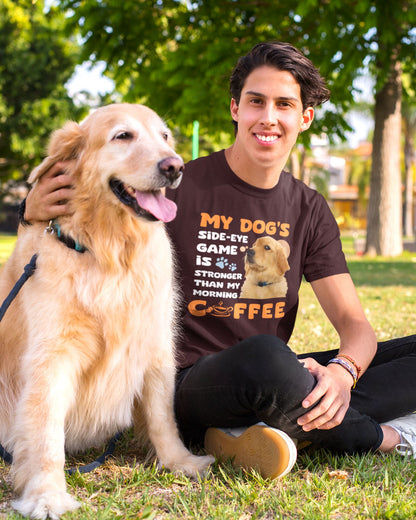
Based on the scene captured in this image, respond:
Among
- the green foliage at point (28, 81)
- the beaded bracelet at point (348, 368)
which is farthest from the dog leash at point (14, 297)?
the green foliage at point (28, 81)

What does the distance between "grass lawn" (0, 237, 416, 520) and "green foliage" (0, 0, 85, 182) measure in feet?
74.3

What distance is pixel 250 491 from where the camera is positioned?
7.06 ft

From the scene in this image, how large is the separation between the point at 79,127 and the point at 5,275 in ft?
2.50

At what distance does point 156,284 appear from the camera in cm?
244

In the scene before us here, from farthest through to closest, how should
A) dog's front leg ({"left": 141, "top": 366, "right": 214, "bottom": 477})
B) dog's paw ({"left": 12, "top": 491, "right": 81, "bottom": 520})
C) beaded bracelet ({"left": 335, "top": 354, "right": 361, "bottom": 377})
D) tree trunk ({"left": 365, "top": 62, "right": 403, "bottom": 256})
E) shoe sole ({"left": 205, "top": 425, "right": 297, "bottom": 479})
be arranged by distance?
tree trunk ({"left": 365, "top": 62, "right": 403, "bottom": 256}) < beaded bracelet ({"left": 335, "top": 354, "right": 361, "bottom": 377}) < dog's front leg ({"left": 141, "top": 366, "right": 214, "bottom": 477}) < shoe sole ({"left": 205, "top": 425, "right": 297, "bottom": 479}) < dog's paw ({"left": 12, "top": 491, "right": 81, "bottom": 520})

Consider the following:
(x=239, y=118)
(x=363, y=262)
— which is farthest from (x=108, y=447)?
(x=363, y=262)

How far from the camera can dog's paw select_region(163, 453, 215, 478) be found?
239 centimetres

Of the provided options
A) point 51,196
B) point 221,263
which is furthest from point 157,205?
point 221,263

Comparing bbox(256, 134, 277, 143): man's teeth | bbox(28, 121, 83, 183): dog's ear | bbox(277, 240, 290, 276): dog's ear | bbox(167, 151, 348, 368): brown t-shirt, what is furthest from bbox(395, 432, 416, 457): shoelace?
bbox(28, 121, 83, 183): dog's ear

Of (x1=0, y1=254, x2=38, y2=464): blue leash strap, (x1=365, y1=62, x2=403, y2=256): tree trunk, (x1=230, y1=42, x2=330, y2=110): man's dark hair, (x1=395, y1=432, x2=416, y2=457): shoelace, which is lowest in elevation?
(x1=395, y1=432, x2=416, y2=457): shoelace

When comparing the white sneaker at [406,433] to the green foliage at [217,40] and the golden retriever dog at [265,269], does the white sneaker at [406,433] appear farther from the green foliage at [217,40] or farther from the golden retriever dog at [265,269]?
the green foliage at [217,40]

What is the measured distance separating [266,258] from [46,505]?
1.53 meters

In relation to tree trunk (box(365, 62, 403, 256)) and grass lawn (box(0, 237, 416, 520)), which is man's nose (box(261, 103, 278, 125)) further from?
tree trunk (box(365, 62, 403, 256))

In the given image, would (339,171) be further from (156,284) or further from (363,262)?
(156,284)
